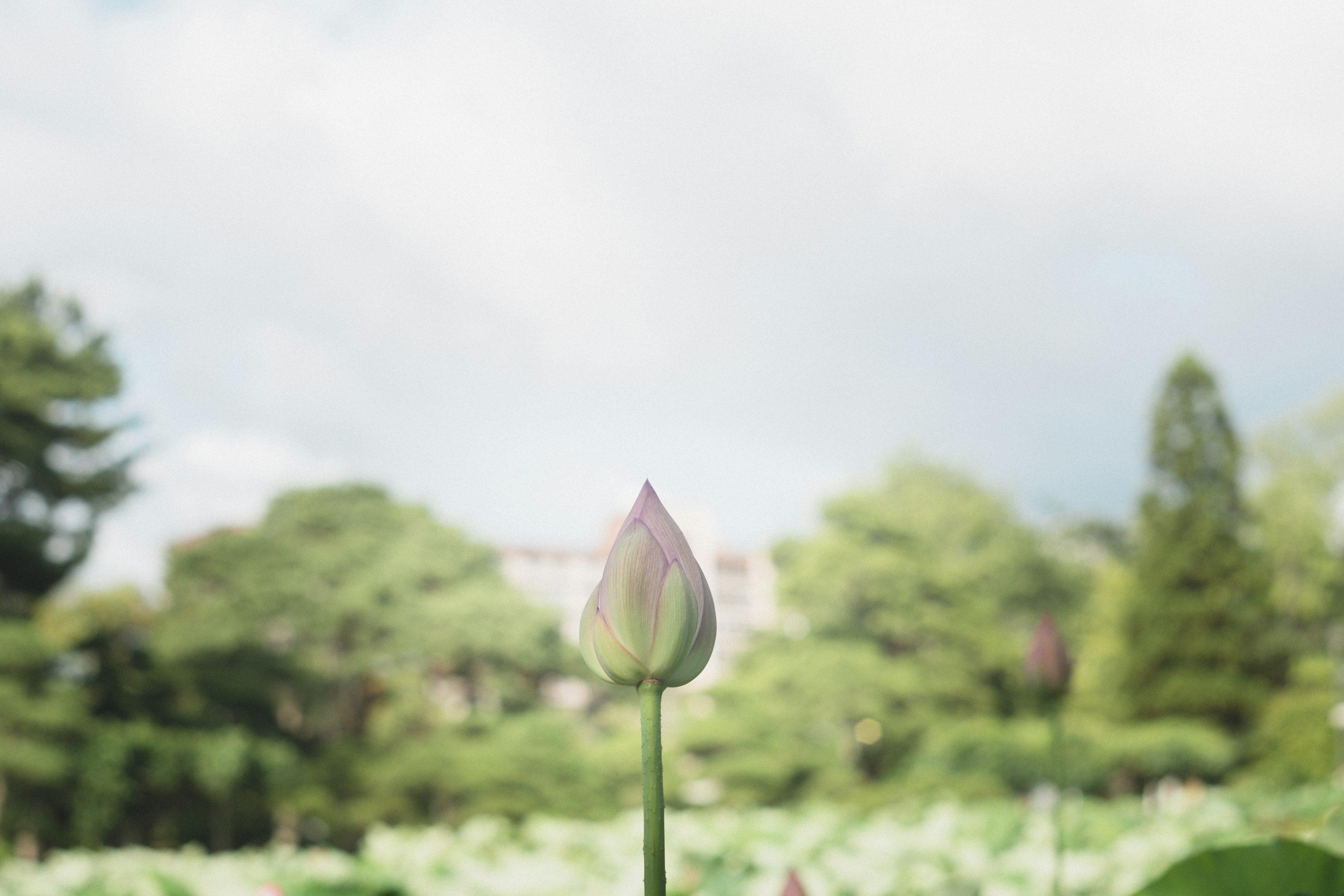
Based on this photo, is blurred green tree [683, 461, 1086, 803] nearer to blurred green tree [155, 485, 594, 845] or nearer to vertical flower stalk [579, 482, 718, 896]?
blurred green tree [155, 485, 594, 845]

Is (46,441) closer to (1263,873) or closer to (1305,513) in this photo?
(1263,873)

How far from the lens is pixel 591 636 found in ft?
1.25

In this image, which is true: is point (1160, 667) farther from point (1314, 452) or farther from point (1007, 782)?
point (1314, 452)

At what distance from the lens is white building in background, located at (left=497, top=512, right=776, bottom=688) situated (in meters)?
23.5

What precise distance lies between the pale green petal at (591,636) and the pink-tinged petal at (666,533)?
29 millimetres

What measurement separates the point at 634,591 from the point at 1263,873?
36 cm

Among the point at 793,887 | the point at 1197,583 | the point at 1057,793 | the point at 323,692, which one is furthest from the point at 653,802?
the point at 1197,583

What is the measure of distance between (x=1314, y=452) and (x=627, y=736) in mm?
10265

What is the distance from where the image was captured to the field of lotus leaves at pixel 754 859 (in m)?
1.48

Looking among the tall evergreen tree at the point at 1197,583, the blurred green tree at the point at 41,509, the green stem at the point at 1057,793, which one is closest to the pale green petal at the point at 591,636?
the green stem at the point at 1057,793

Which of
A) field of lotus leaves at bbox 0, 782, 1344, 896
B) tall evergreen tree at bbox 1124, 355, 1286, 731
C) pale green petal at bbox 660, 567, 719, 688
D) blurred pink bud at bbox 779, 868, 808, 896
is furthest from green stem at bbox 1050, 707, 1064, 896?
tall evergreen tree at bbox 1124, 355, 1286, 731

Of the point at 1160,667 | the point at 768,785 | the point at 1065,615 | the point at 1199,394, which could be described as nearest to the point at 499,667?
the point at 768,785

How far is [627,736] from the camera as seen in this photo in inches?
339

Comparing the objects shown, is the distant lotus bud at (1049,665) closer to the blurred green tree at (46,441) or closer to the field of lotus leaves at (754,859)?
the field of lotus leaves at (754,859)
